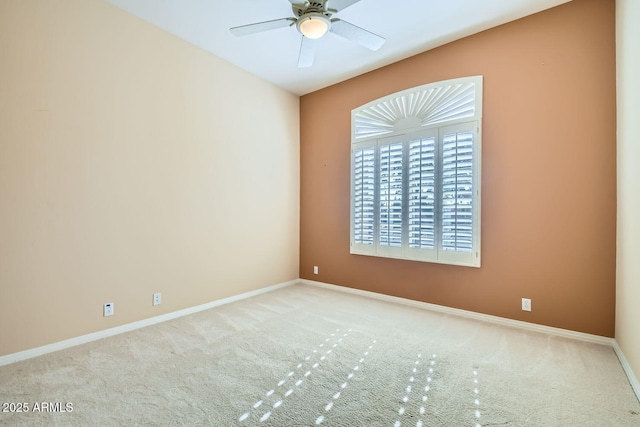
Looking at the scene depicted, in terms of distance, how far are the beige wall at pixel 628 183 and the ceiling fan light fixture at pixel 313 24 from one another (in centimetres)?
201

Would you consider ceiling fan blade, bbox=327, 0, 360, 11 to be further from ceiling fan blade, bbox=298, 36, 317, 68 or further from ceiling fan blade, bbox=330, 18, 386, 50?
ceiling fan blade, bbox=298, 36, 317, 68

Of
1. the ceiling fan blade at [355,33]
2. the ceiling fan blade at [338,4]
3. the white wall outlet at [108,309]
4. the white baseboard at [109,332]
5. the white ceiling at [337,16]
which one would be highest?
the white ceiling at [337,16]

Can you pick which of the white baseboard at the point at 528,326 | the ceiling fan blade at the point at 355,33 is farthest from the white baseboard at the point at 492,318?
the ceiling fan blade at the point at 355,33

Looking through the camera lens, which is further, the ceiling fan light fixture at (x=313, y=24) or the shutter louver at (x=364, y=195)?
the shutter louver at (x=364, y=195)

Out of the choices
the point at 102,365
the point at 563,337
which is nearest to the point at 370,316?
the point at 563,337

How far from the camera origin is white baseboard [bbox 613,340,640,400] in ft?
5.92

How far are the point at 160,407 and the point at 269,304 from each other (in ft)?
6.38

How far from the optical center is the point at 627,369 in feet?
6.60

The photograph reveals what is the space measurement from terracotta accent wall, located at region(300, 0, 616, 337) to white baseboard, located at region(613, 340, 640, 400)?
167 mm

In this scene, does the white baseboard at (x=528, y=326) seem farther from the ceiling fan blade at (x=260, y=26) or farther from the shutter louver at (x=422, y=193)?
the ceiling fan blade at (x=260, y=26)

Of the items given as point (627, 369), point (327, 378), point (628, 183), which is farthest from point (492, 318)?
point (327, 378)

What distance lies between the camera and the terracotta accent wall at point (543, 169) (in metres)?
2.46

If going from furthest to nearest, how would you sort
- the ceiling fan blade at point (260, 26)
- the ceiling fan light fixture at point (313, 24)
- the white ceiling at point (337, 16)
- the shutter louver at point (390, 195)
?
the shutter louver at point (390, 195) → the white ceiling at point (337, 16) → the ceiling fan blade at point (260, 26) → the ceiling fan light fixture at point (313, 24)

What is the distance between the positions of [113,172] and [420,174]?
3.09 meters
